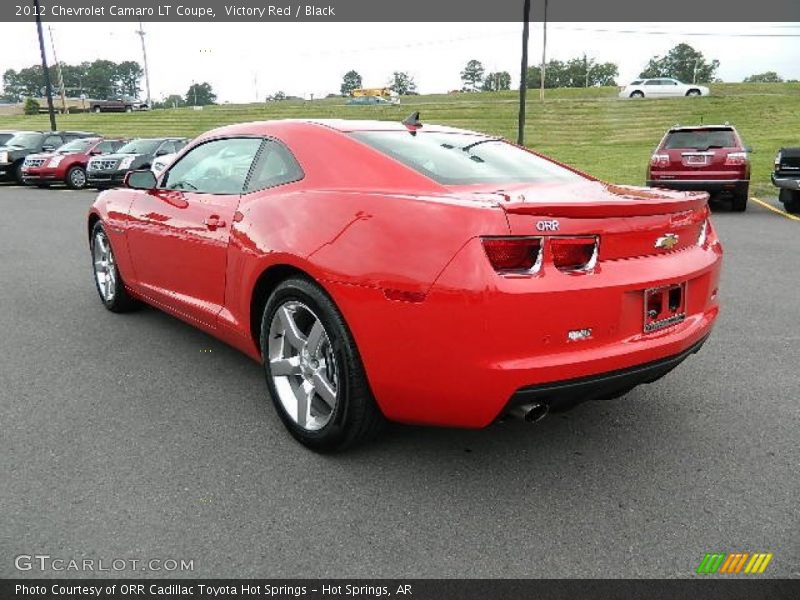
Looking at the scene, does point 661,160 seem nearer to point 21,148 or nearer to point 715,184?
point 715,184

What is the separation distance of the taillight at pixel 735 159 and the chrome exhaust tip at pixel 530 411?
1082 centimetres

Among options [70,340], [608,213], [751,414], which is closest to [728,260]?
[751,414]

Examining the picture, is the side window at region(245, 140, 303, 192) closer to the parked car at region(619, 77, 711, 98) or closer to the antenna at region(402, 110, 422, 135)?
the antenna at region(402, 110, 422, 135)

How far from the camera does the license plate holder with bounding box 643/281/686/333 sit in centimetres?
264

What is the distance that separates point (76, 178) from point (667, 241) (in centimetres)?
1912

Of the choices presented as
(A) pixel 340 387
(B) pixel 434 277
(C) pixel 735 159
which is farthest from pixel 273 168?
(C) pixel 735 159

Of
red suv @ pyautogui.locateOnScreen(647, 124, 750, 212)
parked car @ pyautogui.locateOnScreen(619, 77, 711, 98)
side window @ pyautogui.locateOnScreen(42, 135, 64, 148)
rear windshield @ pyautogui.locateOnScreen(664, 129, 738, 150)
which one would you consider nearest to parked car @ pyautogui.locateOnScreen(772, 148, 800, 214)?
red suv @ pyautogui.locateOnScreen(647, 124, 750, 212)

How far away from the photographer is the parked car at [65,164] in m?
18.3

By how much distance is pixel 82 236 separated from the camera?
9.67 metres

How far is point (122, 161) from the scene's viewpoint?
56.5ft

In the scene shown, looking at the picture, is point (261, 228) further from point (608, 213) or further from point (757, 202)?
point (757, 202)

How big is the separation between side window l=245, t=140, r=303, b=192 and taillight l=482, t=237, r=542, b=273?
1233 millimetres

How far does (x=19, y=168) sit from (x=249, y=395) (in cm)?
2017

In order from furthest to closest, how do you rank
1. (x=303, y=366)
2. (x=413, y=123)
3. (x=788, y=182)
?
1. (x=788, y=182)
2. (x=413, y=123)
3. (x=303, y=366)
